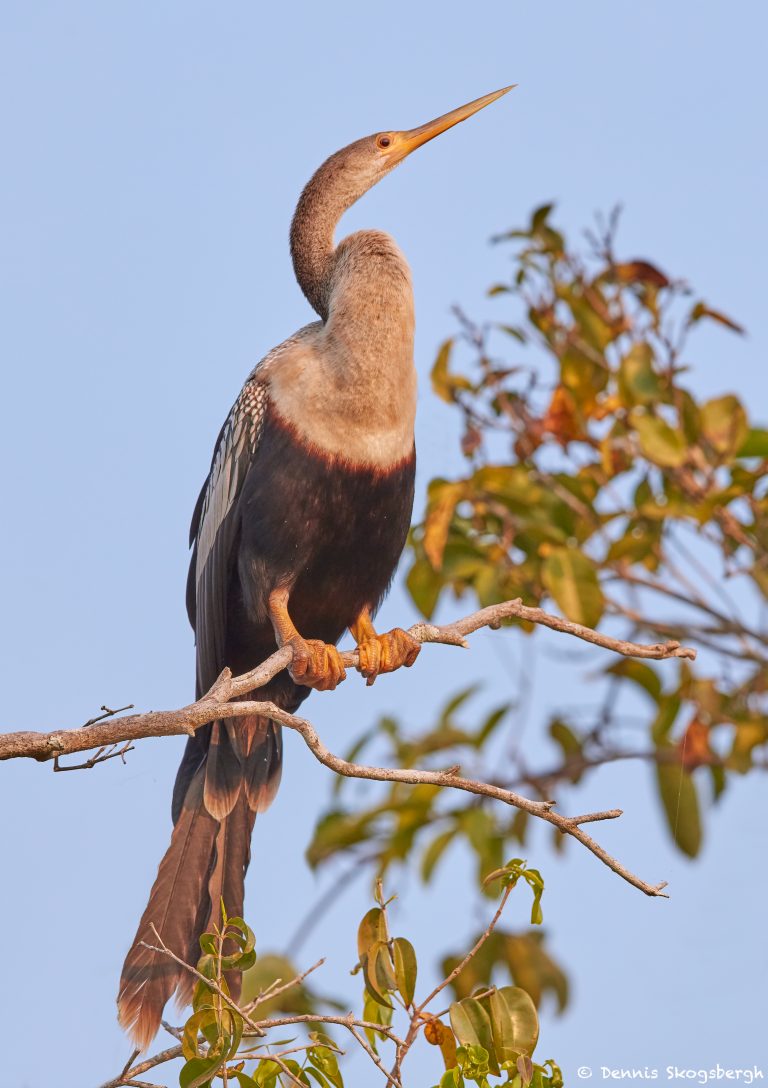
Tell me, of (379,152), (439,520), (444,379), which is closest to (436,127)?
(379,152)

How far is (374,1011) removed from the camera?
8.69ft

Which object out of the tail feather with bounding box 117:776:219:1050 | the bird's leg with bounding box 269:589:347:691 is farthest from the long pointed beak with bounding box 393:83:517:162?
the tail feather with bounding box 117:776:219:1050

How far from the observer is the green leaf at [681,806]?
173 inches

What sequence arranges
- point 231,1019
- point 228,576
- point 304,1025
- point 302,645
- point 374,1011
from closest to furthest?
point 231,1019
point 374,1011
point 304,1025
point 302,645
point 228,576

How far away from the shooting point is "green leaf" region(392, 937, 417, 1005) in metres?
2.50

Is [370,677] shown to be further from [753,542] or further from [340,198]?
[340,198]

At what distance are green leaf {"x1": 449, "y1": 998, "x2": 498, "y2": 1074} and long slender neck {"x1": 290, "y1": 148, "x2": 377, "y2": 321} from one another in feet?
7.95

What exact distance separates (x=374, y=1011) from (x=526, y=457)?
226 cm

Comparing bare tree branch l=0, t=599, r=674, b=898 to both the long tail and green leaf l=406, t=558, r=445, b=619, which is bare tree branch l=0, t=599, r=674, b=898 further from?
green leaf l=406, t=558, r=445, b=619

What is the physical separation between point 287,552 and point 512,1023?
1661mm

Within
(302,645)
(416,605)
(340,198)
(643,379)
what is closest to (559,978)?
(416,605)

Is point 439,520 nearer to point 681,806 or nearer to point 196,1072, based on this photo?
point 681,806

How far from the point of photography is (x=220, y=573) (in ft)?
13.3

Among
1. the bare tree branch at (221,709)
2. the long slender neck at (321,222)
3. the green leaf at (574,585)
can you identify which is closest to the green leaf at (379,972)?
the bare tree branch at (221,709)
